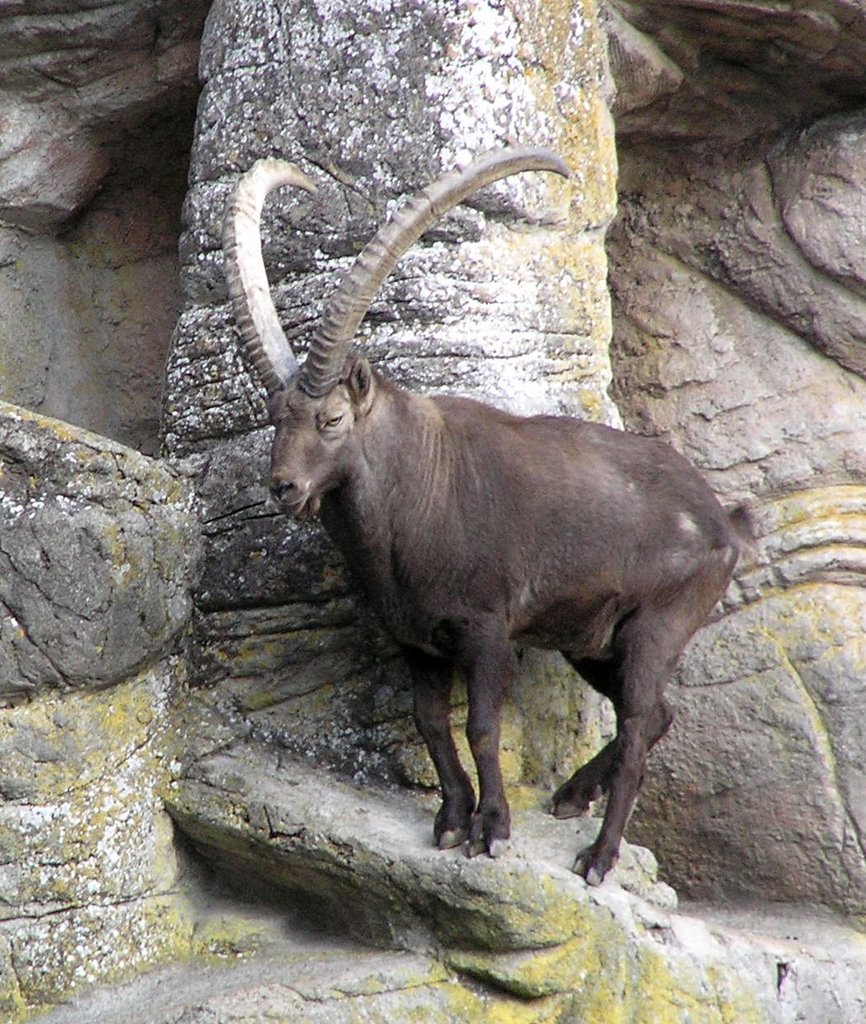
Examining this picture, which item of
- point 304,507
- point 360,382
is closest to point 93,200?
point 360,382

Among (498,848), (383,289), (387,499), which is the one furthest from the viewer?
(383,289)

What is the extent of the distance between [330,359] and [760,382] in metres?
2.97

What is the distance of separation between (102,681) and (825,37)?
4.00 metres

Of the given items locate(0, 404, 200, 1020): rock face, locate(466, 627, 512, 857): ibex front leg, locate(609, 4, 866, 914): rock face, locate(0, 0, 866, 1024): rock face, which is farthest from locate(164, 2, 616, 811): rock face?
locate(609, 4, 866, 914): rock face

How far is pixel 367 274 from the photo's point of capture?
515 centimetres

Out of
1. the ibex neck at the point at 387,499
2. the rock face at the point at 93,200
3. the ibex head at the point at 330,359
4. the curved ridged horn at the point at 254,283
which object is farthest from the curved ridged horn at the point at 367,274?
the rock face at the point at 93,200

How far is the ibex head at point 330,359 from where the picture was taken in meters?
5.13

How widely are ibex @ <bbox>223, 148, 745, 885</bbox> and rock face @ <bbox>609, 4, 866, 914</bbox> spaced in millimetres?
1239

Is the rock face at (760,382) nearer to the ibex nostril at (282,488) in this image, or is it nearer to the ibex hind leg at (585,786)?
the ibex hind leg at (585,786)

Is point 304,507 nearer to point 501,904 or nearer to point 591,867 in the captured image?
point 501,904

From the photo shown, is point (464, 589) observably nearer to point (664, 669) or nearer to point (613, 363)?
point (664, 669)

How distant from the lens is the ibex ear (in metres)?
5.25

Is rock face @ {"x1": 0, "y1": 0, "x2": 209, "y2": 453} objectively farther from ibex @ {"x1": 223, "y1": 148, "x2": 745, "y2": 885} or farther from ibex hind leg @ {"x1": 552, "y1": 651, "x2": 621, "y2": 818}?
ibex hind leg @ {"x1": 552, "y1": 651, "x2": 621, "y2": 818}

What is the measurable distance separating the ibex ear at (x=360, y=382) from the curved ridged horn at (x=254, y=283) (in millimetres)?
202
